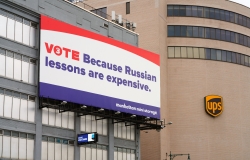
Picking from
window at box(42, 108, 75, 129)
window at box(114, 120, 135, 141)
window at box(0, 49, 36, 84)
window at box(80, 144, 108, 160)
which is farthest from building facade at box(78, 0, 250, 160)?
window at box(0, 49, 36, 84)

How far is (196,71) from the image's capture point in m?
74.9

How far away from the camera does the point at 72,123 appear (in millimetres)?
42812

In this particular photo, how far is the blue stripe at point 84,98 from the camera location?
3966cm

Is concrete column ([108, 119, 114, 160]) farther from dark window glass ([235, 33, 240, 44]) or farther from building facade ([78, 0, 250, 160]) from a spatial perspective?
dark window glass ([235, 33, 240, 44])

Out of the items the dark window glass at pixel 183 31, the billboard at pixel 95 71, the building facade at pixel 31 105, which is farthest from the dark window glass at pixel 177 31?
the building facade at pixel 31 105

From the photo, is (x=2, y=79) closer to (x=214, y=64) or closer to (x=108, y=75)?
(x=108, y=75)

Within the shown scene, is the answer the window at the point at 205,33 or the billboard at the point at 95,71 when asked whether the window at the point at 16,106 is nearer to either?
the billboard at the point at 95,71

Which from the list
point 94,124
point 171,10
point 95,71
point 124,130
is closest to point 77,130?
point 94,124

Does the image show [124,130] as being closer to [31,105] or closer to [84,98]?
[84,98]

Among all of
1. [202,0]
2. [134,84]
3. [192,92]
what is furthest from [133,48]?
[202,0]

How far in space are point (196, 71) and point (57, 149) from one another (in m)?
41.1

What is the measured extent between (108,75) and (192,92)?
30517 millimetres

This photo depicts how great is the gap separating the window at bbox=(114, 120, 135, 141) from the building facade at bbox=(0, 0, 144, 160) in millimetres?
2357

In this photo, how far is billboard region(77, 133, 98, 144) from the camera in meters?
40.6
